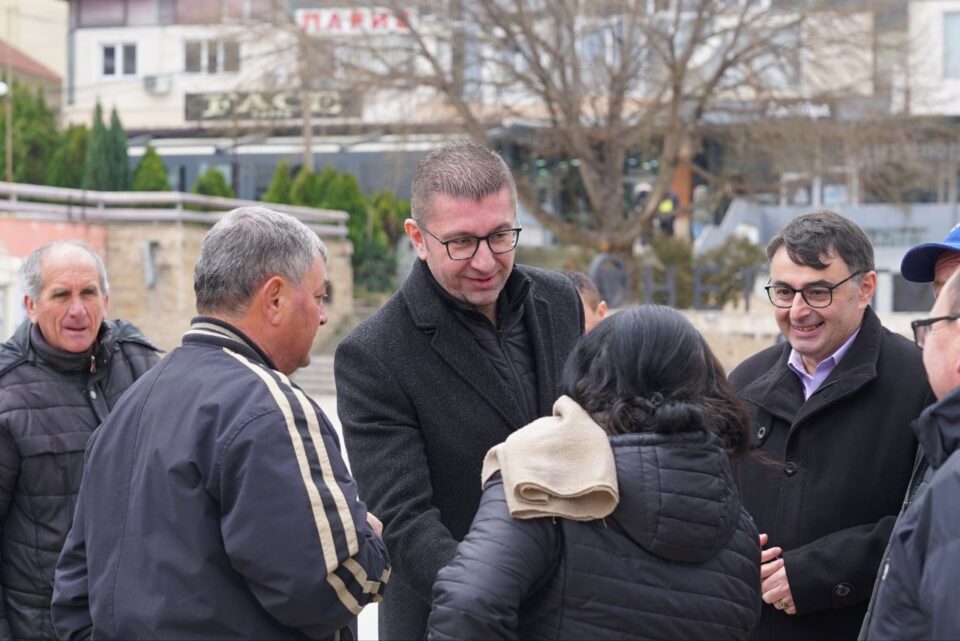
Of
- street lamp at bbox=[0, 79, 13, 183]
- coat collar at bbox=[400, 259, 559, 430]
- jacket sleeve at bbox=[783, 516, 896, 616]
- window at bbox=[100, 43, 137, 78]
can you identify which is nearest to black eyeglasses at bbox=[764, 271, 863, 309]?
jacket sleeve at bbox=[783, 516, 896, 616]

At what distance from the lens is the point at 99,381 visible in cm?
423

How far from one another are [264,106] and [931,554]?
34.0 m

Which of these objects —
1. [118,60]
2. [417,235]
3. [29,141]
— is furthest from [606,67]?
[118,60]

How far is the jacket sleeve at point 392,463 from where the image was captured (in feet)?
9.48

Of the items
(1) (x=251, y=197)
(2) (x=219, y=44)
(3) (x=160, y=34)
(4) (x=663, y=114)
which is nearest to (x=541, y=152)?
(4) (x=663, y=114)

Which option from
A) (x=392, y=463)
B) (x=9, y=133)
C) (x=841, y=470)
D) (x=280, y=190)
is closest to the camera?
(x=392, y=463)

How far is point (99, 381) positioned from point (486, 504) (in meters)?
2.29

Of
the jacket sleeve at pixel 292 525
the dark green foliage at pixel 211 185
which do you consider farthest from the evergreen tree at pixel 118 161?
the jacket sleeve at pixel 292 525

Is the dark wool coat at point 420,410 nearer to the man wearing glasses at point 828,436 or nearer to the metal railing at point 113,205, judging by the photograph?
the man wearing glasses at point 828,436

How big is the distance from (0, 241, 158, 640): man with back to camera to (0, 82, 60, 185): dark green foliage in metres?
25.0

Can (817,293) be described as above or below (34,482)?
above

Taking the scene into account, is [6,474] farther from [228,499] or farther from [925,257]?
[925,257]

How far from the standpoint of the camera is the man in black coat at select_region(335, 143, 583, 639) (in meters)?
3.01

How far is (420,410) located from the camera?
309 centimetres
